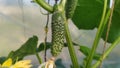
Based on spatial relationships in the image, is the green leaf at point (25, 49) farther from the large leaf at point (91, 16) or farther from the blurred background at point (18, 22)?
the blurred background at point (18, 22)

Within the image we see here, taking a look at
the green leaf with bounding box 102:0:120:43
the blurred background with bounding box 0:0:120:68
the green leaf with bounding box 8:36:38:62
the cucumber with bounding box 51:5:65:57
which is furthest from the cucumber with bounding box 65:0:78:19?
the blurred background with bounding box 0:0:120:68

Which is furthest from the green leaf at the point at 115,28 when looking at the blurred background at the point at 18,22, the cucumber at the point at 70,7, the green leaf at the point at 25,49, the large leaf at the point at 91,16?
the blurred background at the point at 18,22

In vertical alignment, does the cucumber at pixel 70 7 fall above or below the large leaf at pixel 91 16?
above

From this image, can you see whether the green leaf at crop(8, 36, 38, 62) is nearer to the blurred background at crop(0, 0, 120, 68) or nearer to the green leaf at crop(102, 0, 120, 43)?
the green leaf at crop(102, 0, 120, 43)

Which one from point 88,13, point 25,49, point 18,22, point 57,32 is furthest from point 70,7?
Answer: point 18,22

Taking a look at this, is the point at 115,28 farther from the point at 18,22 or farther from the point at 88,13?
the point at 18,22

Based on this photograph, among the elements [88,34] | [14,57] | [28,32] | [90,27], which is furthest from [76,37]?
[14,57]
